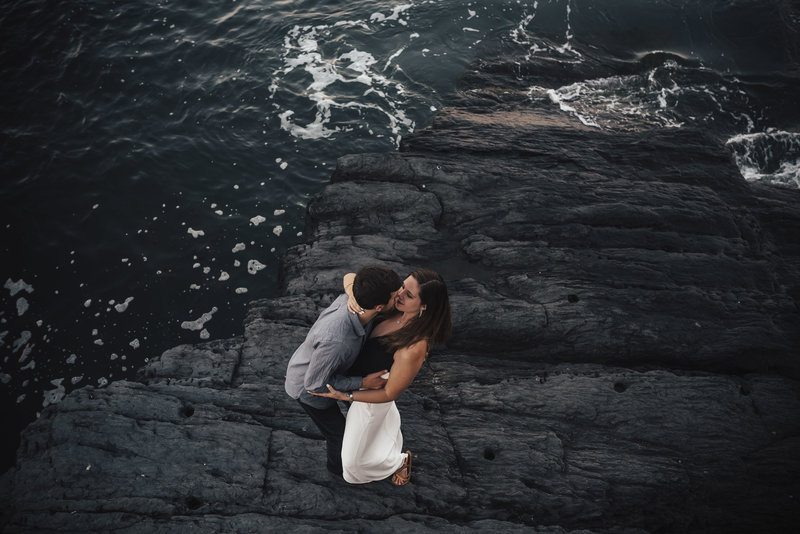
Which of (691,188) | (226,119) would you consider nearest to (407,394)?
(691,188)

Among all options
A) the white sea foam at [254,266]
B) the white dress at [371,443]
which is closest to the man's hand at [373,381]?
the white dress at [371,443]

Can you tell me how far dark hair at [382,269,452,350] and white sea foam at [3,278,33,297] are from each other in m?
11.0

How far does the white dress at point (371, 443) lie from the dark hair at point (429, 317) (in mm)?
965

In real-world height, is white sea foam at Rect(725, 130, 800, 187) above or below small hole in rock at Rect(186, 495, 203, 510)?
above

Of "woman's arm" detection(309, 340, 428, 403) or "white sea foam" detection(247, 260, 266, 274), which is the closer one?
"woman's arm" detection(309, 340, 428, 403)

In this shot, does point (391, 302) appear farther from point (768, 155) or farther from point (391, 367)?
point (768, 155)

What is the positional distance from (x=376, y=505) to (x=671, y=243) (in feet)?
23.5

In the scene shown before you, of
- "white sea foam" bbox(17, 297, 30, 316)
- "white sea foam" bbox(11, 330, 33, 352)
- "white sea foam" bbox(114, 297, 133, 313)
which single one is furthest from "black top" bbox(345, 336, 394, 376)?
"white sea foam" bbox(17, 297, 30, 316)

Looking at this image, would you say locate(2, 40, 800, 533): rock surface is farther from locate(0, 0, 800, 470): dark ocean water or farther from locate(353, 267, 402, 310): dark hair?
locate(0, 0, 800, 470): dark ocean water

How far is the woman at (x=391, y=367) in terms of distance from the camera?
14.4ft

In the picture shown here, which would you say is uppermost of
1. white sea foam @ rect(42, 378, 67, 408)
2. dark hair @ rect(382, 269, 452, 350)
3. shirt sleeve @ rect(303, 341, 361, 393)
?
dark hair @ rect(382, 269, 452, 350)

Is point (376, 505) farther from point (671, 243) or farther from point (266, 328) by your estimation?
point (671, 243)

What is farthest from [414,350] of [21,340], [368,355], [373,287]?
[21,340]

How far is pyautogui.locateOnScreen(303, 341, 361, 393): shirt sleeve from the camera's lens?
4.52m
